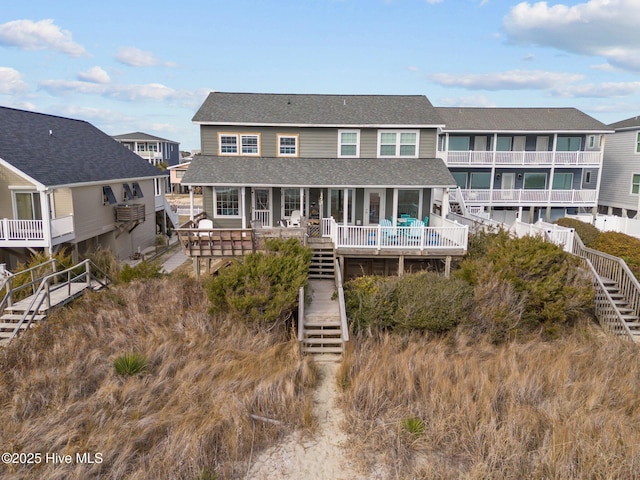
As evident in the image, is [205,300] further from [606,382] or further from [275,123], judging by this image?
[606,382]

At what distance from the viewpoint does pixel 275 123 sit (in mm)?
19328

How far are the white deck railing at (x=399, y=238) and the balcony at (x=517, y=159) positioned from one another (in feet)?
42.1

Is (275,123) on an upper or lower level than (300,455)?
upper

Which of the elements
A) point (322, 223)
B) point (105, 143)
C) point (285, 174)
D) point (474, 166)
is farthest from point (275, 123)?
point (474, 166)

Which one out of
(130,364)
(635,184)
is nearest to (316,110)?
(130,364)

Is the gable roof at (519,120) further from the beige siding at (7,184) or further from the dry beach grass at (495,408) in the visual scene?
the beige siding at (7,184)

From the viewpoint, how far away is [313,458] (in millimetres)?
7562

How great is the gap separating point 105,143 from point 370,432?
24079 millimetres

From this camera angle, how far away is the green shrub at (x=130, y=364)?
30.9 feet

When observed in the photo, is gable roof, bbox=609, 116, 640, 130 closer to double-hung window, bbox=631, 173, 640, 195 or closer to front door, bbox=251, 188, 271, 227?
double-hung window, bbox=631, 173, 640, 195

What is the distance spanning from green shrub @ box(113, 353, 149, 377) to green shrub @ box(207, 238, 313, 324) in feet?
9.57

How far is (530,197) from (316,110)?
51.0 feet

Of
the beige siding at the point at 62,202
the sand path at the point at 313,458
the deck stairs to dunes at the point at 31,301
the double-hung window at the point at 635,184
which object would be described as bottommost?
the sand path at the point at 313,458
